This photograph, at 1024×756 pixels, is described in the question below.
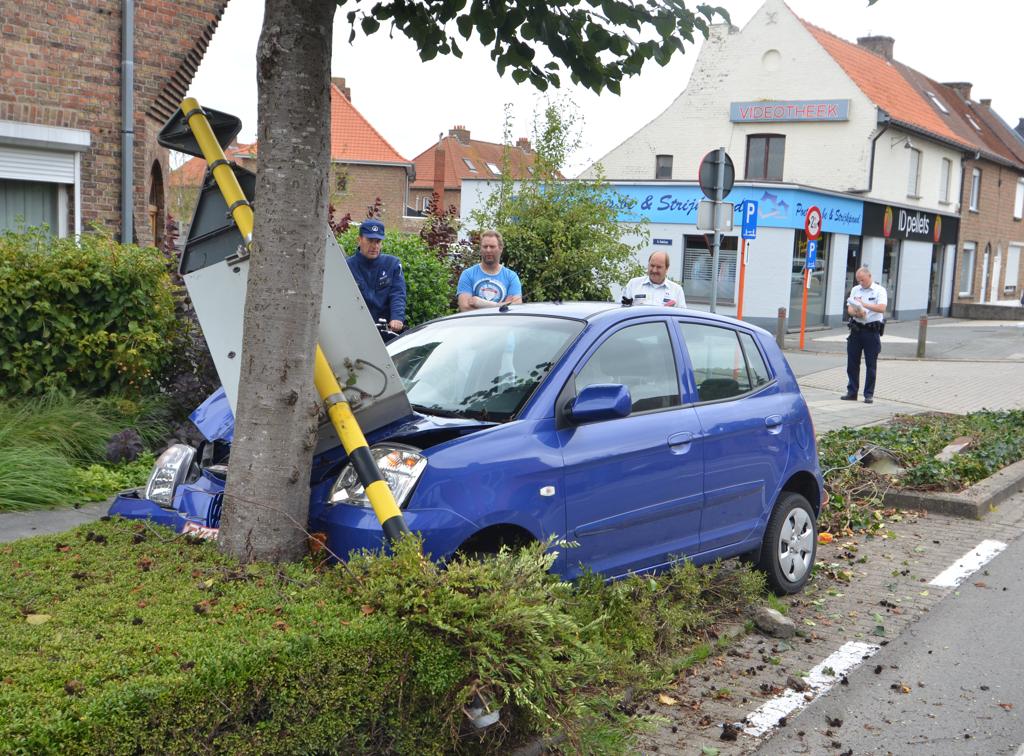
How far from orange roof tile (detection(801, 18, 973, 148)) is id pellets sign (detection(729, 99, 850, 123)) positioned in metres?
1.01

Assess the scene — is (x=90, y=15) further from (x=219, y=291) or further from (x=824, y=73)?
(x=824, y=73)

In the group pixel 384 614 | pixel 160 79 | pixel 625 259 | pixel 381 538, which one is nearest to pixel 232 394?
pixel 381 538

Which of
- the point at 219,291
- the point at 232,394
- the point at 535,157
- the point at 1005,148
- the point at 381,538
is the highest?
the point at 1005,148

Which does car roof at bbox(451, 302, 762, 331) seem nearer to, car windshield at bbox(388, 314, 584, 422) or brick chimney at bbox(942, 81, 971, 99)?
car windshield at bbox(388, 314, 584, 422)

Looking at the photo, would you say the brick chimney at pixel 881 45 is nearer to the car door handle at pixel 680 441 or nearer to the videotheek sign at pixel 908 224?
the videotheek sign at pixel 908 224

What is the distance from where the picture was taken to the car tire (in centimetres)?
625

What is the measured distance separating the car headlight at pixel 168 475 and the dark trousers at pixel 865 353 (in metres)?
12.3

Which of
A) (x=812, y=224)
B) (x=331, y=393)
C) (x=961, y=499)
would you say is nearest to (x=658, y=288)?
(x=961, y=499)

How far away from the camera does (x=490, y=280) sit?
943 cm

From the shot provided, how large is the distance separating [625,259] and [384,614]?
982 centimetres

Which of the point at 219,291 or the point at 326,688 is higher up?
the point at 219,291

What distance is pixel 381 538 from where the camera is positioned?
13.8 ft

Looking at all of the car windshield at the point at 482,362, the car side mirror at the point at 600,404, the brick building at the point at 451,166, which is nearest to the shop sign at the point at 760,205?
the car windshield at the point at 482,362

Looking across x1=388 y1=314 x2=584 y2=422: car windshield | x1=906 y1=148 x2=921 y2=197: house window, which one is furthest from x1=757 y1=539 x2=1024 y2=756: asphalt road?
x1=906 y1=148 x2=921 y2=197: house window
